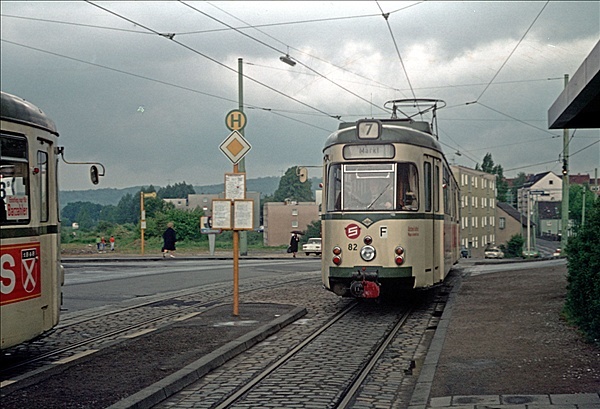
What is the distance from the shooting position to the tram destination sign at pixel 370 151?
14.1 m

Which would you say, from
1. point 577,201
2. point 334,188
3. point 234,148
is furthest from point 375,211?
point 577,201

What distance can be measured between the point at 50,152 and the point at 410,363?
5035 millimetres

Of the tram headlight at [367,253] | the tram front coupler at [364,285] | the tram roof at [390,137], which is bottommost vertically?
the tram front coupler at [364,285]

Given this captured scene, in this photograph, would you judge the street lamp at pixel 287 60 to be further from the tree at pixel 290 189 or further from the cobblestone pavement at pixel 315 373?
the tree at pixel 290 189

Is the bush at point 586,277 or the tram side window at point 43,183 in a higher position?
the tram side window at point 43,183

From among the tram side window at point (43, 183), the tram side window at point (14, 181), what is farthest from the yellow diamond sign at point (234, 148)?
the tram side window at point (14, 181)

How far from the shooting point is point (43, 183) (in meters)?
9.38

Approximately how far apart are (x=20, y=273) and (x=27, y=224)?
0.54 meters

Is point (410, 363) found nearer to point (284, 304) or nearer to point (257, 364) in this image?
point (257, 364)

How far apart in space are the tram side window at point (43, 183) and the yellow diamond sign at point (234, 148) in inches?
173

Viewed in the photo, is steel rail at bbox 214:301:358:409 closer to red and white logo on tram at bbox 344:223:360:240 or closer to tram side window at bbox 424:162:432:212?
red and white logo on tram at bbox 344:223:360:240

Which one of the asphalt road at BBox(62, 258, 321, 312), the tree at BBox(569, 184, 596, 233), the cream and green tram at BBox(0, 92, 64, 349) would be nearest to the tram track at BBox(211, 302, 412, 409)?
the cream and green tram at BBox(0, 92, 64, 349)

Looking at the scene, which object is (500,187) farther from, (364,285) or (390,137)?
(364,285)

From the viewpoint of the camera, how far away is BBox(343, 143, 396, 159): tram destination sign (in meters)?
14.1
